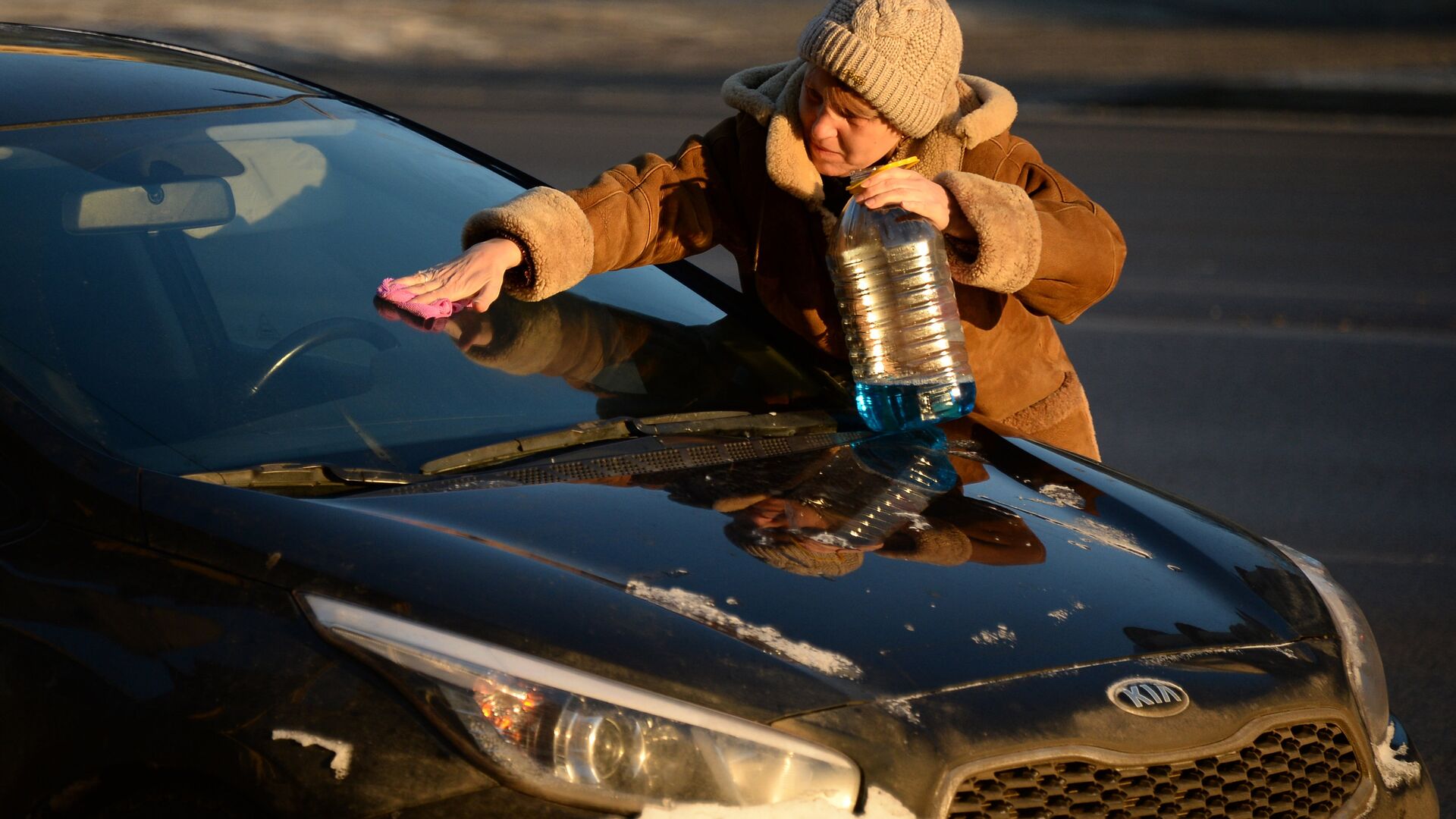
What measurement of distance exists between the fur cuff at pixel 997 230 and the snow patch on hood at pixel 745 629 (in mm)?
1156

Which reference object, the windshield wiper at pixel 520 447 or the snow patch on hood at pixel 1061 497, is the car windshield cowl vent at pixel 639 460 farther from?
the snow patch on hood at pixel 1061 497

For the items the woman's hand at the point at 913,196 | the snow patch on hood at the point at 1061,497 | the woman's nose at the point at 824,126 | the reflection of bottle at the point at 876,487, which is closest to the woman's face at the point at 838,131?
the woman's nose at the point at 824,126

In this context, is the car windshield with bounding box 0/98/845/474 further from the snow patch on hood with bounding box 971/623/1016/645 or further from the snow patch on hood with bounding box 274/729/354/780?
the snow patch on hood with bounding box 971/623/1016/645

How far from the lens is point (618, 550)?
2277mm

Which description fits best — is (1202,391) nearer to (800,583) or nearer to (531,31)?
(800,583)

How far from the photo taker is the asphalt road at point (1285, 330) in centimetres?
527

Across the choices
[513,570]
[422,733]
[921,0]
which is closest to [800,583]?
[513,570]

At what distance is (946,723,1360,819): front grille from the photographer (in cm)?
207

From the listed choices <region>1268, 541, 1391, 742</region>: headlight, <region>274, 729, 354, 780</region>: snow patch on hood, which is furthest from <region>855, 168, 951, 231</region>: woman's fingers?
<region>274, 729, 354, 780</region>: snow patch on hood

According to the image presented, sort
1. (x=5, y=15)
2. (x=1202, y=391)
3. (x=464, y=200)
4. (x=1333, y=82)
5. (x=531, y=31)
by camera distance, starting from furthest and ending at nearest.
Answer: (x=531, y=31) < (x=5, y=15) < (x=1333, y=82) < (x=1202, y=391) < (x=464, y=200)

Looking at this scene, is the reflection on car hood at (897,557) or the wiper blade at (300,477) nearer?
the reflection on car hood at (897,557)

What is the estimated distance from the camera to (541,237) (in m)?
3.16

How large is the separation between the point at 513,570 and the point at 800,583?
1.35 ft

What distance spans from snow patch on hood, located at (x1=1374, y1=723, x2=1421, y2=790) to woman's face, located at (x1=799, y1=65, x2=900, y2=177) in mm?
→ 1498
